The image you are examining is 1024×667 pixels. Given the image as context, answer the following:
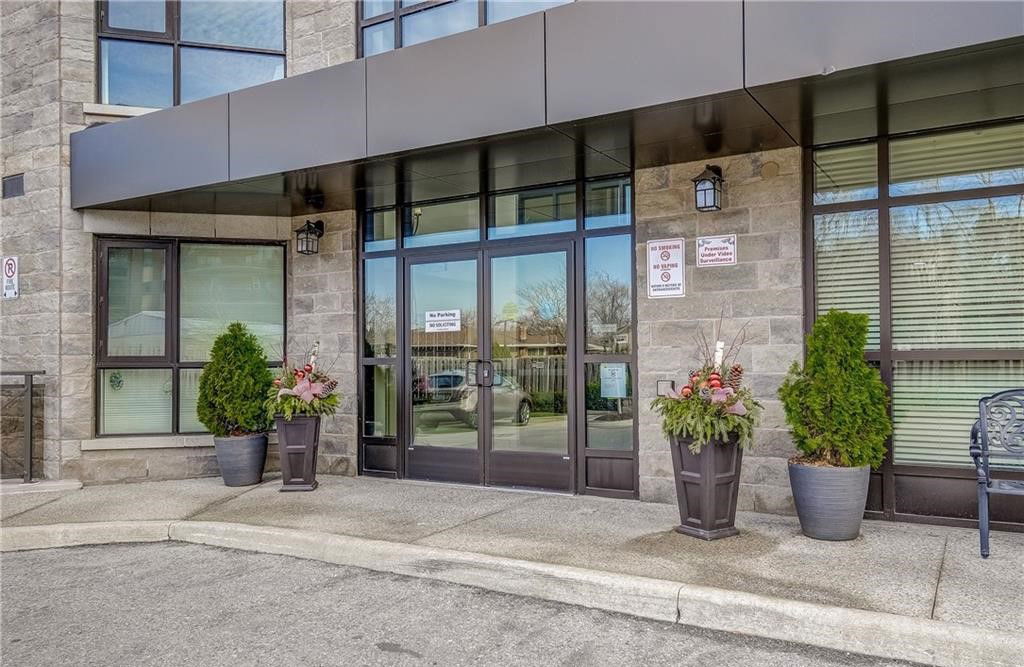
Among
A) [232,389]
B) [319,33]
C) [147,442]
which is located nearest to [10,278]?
[147,442]

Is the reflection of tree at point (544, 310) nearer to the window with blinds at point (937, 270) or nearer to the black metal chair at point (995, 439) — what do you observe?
the window with blinds at point (937, 270)

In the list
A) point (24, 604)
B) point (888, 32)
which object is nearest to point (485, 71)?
point (888, 32)

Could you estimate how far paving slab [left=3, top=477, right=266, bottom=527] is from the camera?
670 cm

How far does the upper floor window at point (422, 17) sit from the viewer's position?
25.0ft

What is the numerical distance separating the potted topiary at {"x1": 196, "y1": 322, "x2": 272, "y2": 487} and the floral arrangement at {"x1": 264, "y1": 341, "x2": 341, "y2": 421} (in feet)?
0.77

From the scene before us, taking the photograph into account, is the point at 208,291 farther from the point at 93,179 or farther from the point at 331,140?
the point at 331,140

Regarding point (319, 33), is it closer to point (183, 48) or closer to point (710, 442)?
point (183, 48)

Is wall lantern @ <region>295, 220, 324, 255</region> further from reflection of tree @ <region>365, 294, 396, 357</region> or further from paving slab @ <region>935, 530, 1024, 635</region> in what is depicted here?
paving slab @ <region>935, 530, 1024, 635</region>

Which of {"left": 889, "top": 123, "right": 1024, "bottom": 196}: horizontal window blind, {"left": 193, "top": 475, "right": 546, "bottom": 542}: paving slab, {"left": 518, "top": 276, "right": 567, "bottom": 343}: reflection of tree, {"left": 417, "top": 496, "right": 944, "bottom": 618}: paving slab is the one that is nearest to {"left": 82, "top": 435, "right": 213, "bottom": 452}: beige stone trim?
{"left": 193, "top": 475, "right": 546, "bottom": 542}: paving slab

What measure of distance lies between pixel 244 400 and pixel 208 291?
1857mm

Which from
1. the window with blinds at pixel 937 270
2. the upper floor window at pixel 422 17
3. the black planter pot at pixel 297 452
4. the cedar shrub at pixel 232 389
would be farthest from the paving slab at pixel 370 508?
the upper floor window at pixel 422 17

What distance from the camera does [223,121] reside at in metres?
7.41

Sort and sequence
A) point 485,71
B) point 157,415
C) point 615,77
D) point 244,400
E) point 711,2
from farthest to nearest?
point 157,415 < point 244,400 < point 485,71 < point 615,77 < point 711,2

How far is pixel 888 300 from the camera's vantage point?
20.2ft
